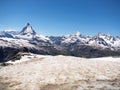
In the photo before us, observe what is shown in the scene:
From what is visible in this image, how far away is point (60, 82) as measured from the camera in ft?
122

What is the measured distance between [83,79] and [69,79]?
255 cm

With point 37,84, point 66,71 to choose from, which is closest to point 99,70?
point 66,71

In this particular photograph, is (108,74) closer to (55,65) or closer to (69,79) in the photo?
(69,79)

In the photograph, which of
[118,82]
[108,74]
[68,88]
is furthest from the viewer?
[108,74]

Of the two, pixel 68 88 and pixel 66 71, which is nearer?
pixel 68 88

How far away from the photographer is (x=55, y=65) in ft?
161

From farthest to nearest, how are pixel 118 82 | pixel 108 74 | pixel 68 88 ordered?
pixel 108 74 < pixel 118 82 < pixel 68 88

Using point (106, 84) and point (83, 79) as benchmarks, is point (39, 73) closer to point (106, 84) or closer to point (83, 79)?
point (83, 79)

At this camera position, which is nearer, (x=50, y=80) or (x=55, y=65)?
(x=50, y=80)

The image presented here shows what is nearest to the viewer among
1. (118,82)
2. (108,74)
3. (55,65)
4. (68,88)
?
(68,88)

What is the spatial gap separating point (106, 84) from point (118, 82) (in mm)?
2641

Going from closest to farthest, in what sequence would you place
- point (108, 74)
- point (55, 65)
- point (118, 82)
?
point (118, 82) < point (108, 74) < point (55, 65)

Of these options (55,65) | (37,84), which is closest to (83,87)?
(37,84)

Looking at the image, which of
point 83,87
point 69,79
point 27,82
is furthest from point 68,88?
point 27,82
